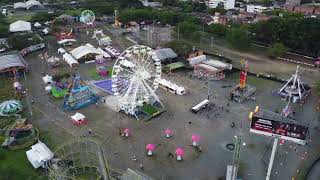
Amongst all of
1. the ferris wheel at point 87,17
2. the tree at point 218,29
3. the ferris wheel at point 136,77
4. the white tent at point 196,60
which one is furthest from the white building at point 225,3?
the ferris wheel at point 136,77

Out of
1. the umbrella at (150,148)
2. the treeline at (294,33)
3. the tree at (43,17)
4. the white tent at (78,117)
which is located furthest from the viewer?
the tree at (43,17)

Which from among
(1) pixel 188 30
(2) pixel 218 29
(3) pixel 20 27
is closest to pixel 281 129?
(1) pixel 188 30

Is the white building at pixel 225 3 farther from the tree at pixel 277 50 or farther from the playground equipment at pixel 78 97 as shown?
the playground equipment at pixel 78 97

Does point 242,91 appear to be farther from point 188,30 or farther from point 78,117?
point 188,30

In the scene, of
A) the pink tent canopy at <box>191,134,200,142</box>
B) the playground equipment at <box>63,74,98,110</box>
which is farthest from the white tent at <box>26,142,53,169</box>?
the pink tent canopy at <box>191,134,200,142</box>

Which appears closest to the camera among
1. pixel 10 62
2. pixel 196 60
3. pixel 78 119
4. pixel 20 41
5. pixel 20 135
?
pixel 20 135

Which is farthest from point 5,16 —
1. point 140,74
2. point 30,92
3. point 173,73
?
point 140,74

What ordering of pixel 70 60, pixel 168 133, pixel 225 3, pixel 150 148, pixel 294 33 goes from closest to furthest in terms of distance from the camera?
pixel 150 148, pixel 168 133, pixel 70 60, pixel 294 33, pixel 225 3
